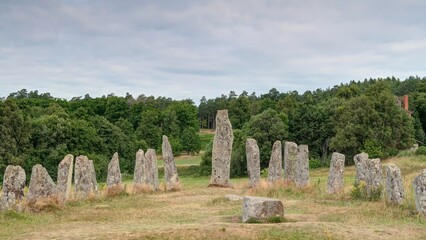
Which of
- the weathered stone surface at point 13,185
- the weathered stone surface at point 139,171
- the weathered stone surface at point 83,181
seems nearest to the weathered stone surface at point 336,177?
the weathered stone surface at point 139,171

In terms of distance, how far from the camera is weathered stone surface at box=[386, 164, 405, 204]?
18016 millimetres

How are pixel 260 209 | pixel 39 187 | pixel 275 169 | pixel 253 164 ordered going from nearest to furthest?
pixel 260 209
pixel 39 187
pixel 275 169
pixel 253 164

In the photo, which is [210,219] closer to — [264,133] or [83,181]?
[83,181]

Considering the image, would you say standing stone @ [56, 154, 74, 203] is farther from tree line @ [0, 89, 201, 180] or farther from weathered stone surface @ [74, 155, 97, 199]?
tree line @ [0, 89, 201, 180]

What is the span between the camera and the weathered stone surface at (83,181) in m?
22.4

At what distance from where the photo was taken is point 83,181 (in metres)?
22.6

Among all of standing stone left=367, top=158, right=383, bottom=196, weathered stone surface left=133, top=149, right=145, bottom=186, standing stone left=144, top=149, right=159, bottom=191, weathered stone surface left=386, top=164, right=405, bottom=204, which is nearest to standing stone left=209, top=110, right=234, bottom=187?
standing stone left=144, top=149, right=159, bottom=191

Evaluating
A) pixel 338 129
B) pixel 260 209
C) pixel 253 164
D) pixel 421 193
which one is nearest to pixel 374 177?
pixel 421 193

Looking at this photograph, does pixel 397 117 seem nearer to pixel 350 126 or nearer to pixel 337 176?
pixel 350 126

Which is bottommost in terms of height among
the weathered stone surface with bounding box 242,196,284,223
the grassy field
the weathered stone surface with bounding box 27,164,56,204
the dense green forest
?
the grassy field

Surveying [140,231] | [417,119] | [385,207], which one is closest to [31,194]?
[140,231]

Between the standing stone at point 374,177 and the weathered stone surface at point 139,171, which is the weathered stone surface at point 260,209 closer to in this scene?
the standing stone at point 374,177

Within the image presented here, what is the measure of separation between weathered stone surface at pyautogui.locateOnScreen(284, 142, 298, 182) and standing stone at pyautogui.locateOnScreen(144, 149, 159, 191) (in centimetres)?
620

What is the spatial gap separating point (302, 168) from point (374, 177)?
16.9 feet
